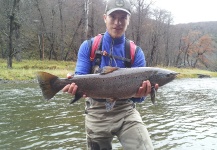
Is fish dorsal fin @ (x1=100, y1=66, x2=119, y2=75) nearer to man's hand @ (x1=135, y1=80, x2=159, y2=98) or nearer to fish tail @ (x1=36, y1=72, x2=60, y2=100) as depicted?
man's hand @ (x1=135, y1=80, x2=159, y2=98)

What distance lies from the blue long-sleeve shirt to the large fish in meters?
0.32

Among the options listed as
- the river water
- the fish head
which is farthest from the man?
the river water

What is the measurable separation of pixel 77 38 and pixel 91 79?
44.8 metres

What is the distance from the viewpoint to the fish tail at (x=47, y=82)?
3.90 m

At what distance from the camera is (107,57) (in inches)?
164

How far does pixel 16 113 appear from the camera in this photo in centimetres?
1066

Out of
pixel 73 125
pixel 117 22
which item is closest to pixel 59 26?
pixel 73 125

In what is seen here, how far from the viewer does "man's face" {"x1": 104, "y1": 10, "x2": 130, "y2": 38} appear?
4.12 m

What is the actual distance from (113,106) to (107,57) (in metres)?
0.79

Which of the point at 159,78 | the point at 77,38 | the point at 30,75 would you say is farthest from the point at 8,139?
the point at 77,38

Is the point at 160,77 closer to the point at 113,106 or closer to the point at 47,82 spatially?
the point at 113,106

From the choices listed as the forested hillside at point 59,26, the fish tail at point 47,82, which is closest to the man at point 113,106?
the fish tail at point 47,82

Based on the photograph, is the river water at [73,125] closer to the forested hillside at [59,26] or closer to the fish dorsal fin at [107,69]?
the fish dorsal fin at [107,69]

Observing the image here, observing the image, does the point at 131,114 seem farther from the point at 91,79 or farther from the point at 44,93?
the point at 44,93
